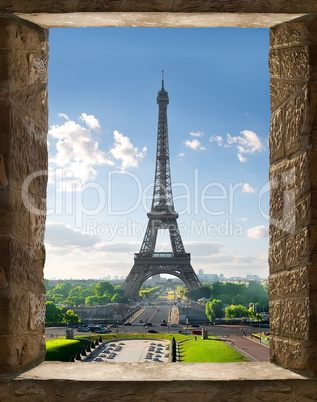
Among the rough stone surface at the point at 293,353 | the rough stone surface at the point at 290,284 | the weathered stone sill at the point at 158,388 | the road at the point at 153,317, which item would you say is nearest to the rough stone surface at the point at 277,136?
the rough stone surface at the point at 290,284

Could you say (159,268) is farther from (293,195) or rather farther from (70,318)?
(293,195)

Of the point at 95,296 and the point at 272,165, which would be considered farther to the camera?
the point at 95,296

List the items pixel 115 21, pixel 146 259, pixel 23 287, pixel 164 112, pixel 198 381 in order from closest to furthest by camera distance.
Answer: pixel 198 381
pixel 23 287
pixel 115 21
pixel 146 259
pixel 164 112

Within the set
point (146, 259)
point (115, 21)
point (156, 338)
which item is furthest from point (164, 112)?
point (115, 21)

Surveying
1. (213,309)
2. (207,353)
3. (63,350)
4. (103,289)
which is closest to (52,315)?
(213,309)

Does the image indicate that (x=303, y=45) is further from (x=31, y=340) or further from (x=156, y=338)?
(x=156, y=338)

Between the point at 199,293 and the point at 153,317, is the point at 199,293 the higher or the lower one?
A: the higher one
